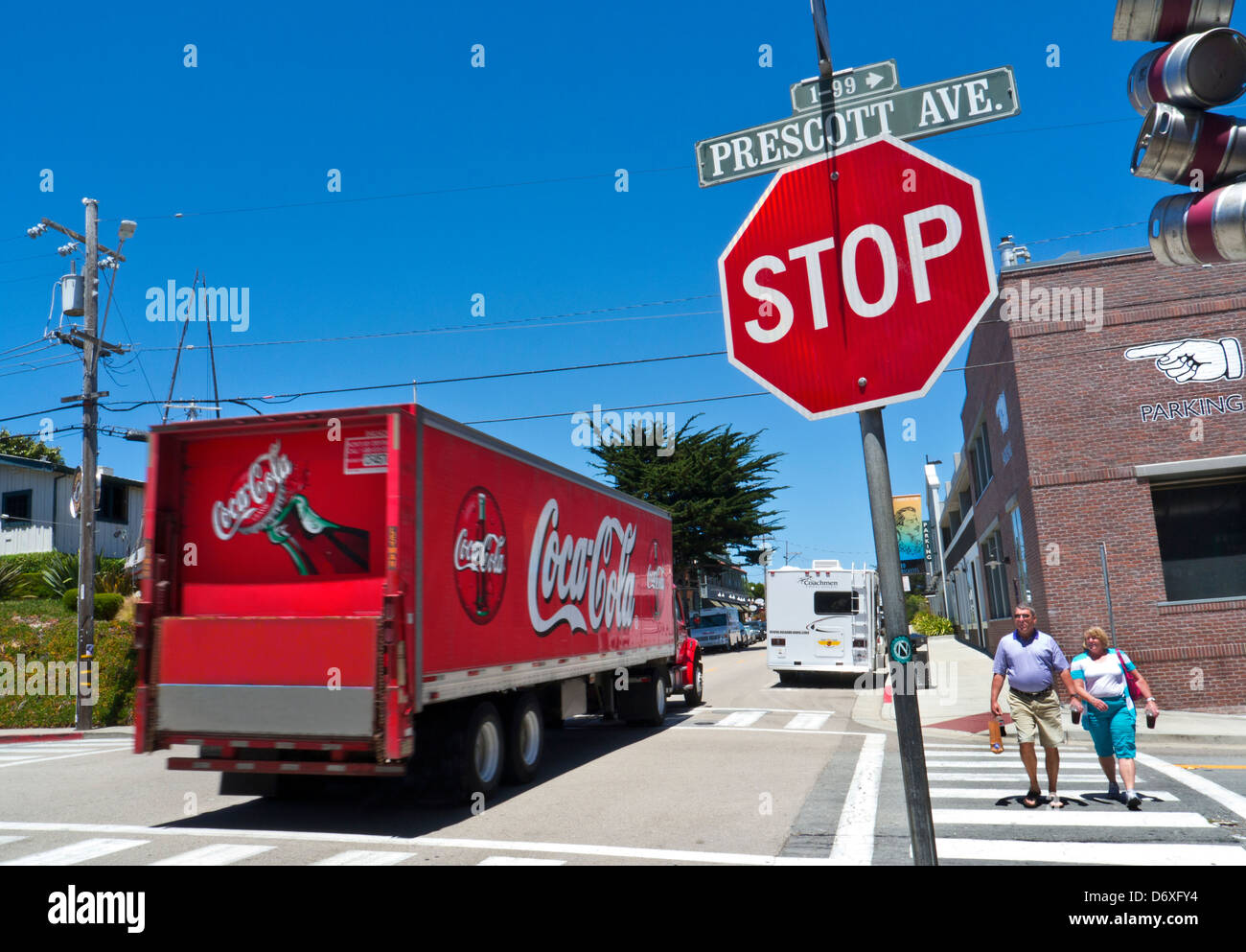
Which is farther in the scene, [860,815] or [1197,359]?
[1197,359]

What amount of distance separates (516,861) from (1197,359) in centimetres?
1593

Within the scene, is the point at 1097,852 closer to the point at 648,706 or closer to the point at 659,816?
the point at 659,816

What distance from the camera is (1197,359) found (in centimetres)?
1689

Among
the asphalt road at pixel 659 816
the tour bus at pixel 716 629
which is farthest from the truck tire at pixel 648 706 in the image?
the tour bus at pixel 716 629

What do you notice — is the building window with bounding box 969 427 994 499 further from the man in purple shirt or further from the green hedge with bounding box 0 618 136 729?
the green hedge with bounding box 0 618 136 729

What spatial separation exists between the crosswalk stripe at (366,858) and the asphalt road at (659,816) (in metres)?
0.02

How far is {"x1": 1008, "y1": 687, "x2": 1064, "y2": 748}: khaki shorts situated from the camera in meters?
8.66

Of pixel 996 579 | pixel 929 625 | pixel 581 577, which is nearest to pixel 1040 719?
pixel 581 577

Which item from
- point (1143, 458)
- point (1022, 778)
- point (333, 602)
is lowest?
point (1022, 778)

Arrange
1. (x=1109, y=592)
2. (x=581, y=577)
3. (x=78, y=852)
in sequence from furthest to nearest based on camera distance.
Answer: (x=1109, y=592)
(x=581, y=577)
(x=78, y=852)

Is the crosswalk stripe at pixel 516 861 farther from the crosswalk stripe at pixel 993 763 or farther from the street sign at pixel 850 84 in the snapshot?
the crosswalk stripe at pixel 993 763

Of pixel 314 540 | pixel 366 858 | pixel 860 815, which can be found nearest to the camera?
pixel 366 858

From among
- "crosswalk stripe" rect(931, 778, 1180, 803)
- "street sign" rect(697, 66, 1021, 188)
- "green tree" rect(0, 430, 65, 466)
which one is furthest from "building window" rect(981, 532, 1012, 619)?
"green tree" rect(0, 430, 65, 466)

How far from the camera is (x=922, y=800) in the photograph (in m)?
2.69
